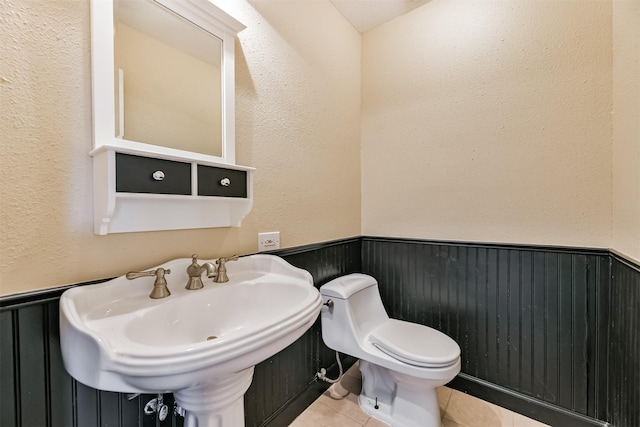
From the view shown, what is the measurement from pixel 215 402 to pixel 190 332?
0.72 feet

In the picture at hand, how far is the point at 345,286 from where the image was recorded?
1528mm

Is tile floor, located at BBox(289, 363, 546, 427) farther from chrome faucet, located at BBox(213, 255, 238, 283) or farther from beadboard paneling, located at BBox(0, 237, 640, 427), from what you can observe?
chrome faucet, located at BBox(213, 255, 238, 283)

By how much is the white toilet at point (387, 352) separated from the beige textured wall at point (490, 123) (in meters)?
0.56

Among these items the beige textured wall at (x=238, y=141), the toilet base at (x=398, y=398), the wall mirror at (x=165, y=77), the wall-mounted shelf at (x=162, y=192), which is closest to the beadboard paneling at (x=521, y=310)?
the toilet base at (x=398, y=398)

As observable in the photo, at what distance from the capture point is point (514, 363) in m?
1.47

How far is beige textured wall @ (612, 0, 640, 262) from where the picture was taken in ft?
3.34

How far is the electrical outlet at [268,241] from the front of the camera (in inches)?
48.9

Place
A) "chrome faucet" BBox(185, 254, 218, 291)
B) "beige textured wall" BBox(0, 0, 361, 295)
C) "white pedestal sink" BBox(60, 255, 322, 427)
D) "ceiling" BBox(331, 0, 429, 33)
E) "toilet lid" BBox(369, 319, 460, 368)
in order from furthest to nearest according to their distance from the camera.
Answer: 1. "ceiling" BBox(331, 0, 429, 33)
2. "toilet lid" BBox(369, 319, 460, 368)
3. "chrome faucet" BBox(185, 254, 218, 291)
4. "beige textured wall" BBox(0, 0, 361, 295)
5. "white pedestal sink" BBox(60, 255, 322, 427)

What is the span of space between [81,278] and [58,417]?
1.19 ft

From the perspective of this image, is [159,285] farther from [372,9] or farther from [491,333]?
[372,9]

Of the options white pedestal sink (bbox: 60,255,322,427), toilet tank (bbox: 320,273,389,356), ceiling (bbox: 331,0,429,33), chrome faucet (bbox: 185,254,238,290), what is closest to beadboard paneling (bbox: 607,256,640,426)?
toilet tank (bbox: 320,273,389,356)

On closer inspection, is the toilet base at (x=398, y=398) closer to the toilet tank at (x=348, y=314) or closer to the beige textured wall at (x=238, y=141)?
the toilet tank at (x=348, y=314)

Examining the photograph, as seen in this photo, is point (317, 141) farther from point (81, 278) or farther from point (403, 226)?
point (81, 278)

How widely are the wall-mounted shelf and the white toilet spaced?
0.77 m
